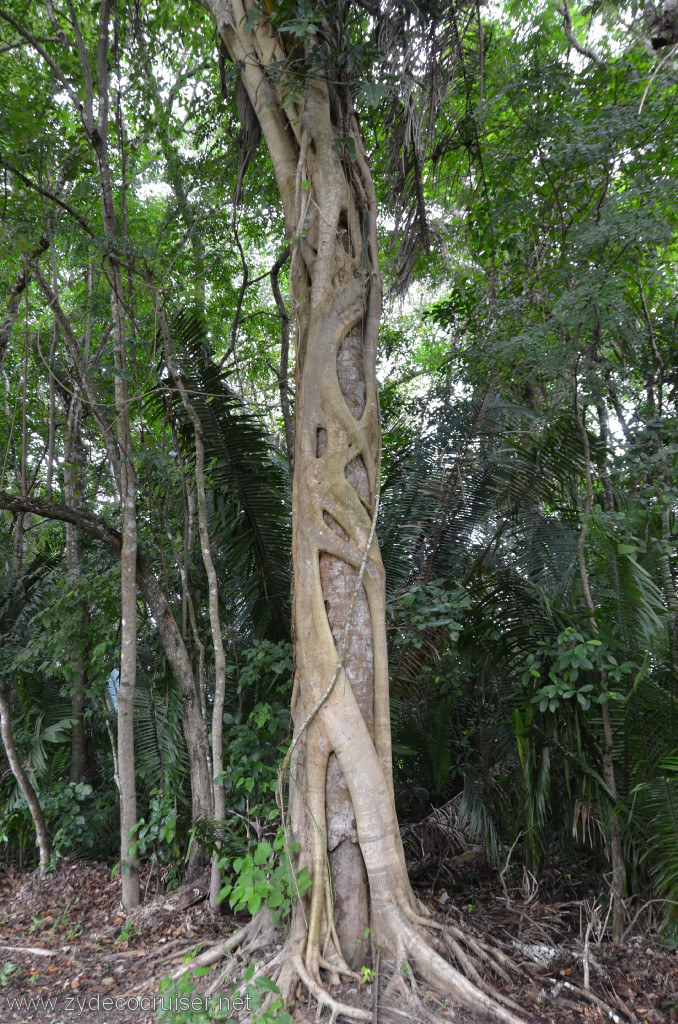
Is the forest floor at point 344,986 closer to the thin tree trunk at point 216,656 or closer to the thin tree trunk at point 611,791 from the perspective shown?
the thin tree trunk at point 611,791

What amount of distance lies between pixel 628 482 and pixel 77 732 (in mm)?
4722

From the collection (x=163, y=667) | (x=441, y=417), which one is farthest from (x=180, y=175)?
(x=163, y=667)

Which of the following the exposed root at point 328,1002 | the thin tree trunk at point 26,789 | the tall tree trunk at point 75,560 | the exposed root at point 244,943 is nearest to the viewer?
the exposed root at point 328,1002

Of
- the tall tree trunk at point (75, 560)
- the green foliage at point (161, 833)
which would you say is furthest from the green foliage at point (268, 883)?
the tall tree trunk at point (75, 560)

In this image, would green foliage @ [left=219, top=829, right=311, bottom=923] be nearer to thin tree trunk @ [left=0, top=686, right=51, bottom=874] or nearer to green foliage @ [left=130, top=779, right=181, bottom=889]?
green foliage @ [left=130, top=779, right=181, bottom=889]

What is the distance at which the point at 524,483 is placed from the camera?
4359 millimetres

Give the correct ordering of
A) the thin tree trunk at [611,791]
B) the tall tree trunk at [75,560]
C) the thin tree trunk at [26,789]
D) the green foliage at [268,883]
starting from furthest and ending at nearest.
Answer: the tall tree trunk at [75,560], the thin tree trunk at [26,789], the thin tree trunk at [611,791], the green foliage at [268,883]

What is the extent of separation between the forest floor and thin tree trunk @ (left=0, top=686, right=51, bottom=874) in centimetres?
45

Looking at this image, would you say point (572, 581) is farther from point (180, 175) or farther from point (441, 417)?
point (180, 175)

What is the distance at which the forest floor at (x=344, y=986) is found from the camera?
8.98 feet

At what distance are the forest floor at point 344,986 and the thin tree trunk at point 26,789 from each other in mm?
451

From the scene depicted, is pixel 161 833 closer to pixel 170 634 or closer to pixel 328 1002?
pixel 170 634

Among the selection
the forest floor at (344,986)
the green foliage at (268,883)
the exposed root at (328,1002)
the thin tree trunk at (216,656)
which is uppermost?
the thin tree trunk at (216,656)

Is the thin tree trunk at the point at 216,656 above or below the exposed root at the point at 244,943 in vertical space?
above
